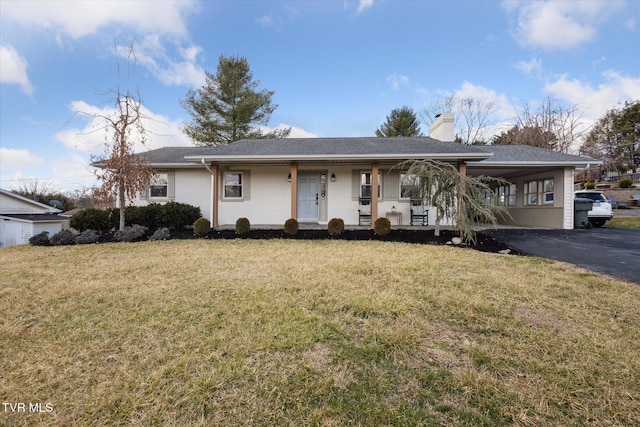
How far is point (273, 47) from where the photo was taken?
13.4 m

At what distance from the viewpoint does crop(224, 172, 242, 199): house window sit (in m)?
11.8

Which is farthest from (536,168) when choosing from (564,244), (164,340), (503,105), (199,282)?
(503,105)

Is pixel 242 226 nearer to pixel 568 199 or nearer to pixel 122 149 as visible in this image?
pixel 122 149

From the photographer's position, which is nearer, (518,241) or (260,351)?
(260,351)

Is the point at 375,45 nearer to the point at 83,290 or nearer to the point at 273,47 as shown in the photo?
the point at 273,47

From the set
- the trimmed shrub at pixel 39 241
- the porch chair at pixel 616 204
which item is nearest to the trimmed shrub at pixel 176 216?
the trimmed shrub at pixel 39 241

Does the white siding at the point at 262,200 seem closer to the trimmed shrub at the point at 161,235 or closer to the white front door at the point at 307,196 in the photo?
the white front door at the point at 307,196

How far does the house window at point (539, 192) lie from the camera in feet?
38.5

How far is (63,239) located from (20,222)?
3.76m

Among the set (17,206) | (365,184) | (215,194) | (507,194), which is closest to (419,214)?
(365,184)

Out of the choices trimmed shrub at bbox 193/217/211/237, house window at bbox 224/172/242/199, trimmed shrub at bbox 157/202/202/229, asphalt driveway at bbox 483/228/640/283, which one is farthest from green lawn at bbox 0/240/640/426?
house window at bbox 224/172/242/199

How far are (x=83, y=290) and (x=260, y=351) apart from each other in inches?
129

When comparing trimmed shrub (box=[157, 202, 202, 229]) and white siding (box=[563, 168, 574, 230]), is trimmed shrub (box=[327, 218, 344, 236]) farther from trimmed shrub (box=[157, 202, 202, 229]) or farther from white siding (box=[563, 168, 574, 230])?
white siding (box=[563, 168, 574, 230])

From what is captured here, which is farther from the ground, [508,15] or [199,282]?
[508,15]
